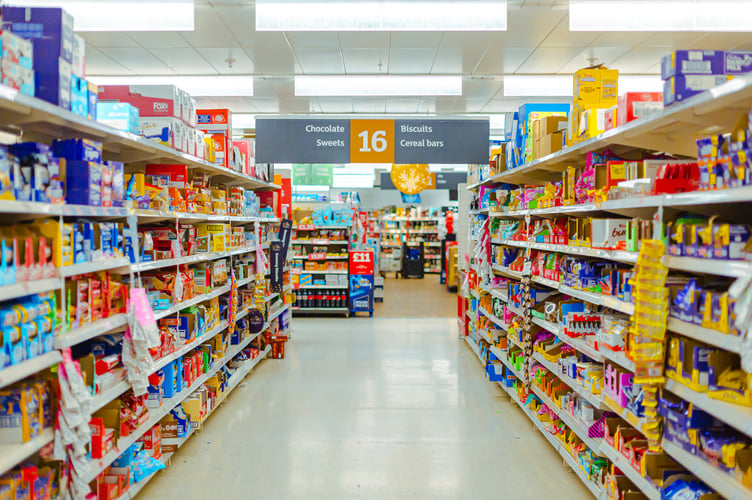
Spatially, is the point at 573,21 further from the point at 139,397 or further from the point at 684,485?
the point at 139,397

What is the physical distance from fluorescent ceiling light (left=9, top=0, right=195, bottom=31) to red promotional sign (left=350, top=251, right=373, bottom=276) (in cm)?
559

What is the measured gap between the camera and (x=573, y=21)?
589 centimetres

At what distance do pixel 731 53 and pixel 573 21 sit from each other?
390cm

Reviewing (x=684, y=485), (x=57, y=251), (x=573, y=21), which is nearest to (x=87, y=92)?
(x=57, y=251)

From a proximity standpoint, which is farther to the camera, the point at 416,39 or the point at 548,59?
the point at 548,59

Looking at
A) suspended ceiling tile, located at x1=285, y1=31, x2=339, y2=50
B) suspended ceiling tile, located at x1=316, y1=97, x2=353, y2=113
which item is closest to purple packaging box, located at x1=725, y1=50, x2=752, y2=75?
suspended ceiling tile, located at x1=285, y1=31, x2=339, y2=50

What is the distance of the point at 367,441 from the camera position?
14.3 ft

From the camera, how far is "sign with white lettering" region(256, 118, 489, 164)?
658 centimetres

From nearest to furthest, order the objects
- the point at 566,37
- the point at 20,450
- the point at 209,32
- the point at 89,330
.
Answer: the point at 20,450 < the point at 89,330 < the point at 209,32 < the point at 566,37

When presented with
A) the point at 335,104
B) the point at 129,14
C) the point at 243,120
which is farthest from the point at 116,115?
the point at 243,120

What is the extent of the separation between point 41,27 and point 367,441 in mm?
3629

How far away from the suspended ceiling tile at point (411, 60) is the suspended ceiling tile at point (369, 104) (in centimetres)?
142

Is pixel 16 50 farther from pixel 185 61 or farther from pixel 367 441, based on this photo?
pixel 185 61

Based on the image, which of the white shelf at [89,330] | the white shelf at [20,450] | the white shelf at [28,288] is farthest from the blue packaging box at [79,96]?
the white shelf at [20,450]
